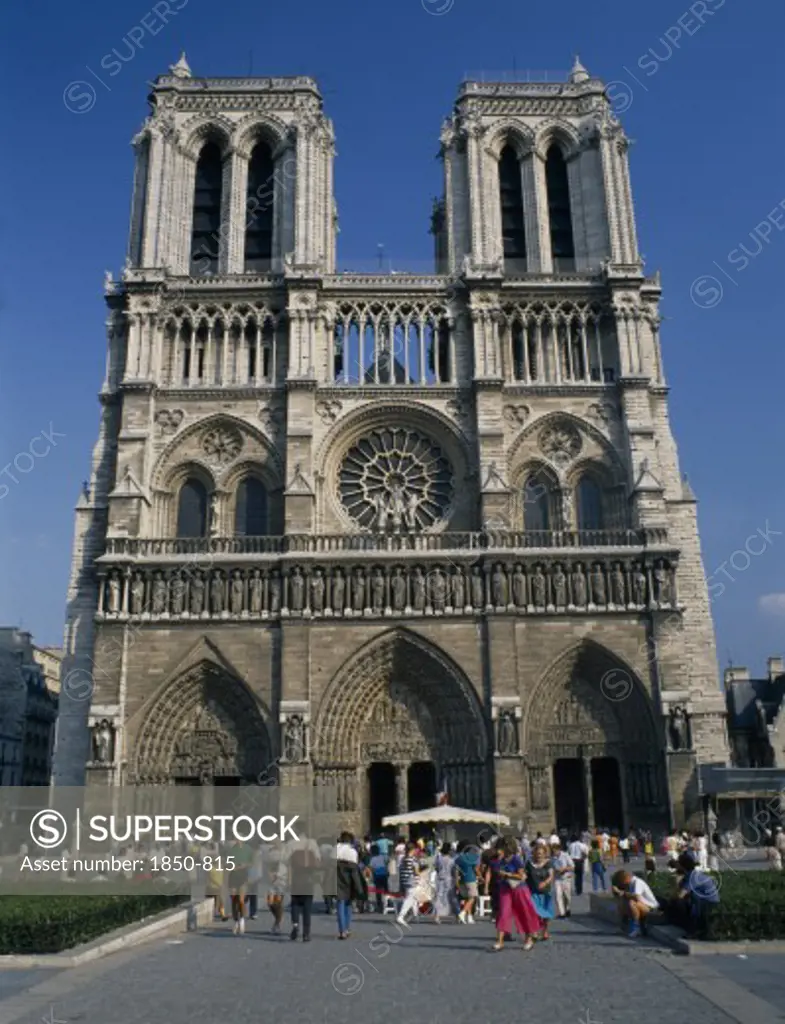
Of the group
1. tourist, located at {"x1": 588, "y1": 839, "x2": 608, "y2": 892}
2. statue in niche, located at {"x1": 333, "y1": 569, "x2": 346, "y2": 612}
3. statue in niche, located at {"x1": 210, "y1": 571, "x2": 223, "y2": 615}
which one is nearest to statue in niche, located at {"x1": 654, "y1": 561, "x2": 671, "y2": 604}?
statue in niche, located at {"x1": 333, "y1": 569, "x2": 346, "y2": 612}

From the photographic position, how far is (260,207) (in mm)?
39719

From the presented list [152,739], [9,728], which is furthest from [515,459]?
[9,728]

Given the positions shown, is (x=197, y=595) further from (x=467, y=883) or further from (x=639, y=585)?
(x=467, y=883)

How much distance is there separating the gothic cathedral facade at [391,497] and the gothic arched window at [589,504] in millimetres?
129

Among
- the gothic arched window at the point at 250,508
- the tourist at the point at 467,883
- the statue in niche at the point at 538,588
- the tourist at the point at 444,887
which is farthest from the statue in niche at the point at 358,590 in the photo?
the tourist at the point at 467,883

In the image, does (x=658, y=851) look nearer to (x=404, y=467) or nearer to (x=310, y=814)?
(x=310, y=814)

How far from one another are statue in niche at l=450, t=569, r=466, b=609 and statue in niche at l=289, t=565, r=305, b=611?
485 centimetres

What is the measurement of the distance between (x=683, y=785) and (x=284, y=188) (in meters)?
26.2

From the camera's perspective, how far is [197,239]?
39.3 metres

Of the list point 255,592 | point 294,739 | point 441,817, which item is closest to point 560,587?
point 294,739

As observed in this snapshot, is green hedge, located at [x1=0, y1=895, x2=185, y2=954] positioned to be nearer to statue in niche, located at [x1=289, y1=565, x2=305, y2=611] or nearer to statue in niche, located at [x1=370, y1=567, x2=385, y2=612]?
statue in niche, located at [x1=289, y1=565, x2=305, y2=611]

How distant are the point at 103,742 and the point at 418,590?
35.5 feet

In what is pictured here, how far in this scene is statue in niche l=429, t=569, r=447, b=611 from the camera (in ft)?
105

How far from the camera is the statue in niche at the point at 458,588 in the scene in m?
31.8
